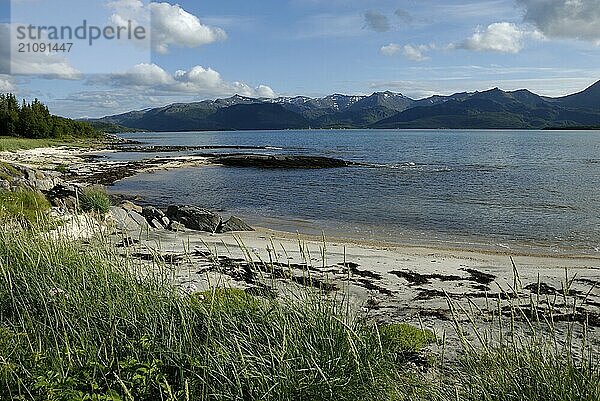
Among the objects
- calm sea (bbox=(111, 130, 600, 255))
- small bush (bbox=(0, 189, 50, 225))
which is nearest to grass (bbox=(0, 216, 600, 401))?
small bush (bbox=(0, 189, 50, 225))

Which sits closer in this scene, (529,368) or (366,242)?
(529,368)

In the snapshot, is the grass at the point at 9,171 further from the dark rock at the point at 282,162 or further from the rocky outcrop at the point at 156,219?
the dark rock at the point at 282,162

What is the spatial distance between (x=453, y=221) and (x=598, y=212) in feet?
28.8

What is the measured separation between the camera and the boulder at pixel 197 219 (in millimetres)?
22062

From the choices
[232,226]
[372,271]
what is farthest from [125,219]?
[372,271]

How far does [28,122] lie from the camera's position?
102875mm

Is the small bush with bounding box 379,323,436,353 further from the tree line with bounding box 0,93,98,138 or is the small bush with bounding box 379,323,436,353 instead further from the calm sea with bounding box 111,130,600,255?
the tree line with bounding box 0,93,98,138

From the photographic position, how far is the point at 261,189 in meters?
42.7

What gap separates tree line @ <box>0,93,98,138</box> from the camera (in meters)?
101

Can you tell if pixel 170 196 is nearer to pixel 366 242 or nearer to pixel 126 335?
pixel 366 242

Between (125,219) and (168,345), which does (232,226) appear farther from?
(168,345)

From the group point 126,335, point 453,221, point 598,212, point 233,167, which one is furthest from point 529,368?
point 233,167

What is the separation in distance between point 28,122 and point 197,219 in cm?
9493

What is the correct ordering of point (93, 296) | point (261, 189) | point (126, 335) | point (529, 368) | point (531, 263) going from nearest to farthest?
point (529, 368) < point (126, 335) < point (93, 296) < point (531, 263) < point (261, 189)
